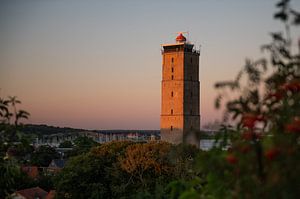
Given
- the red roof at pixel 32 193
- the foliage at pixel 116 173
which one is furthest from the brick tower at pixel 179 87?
the foliage at pixel 116 173

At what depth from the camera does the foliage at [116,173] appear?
1966 centimetres

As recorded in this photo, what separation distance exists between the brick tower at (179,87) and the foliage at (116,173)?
36.9 metres

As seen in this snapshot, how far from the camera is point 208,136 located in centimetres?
257

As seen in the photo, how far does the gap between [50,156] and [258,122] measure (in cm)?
6426

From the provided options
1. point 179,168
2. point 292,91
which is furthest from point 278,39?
point 179,168

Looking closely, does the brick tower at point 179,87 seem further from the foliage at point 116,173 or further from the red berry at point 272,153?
the red berry at point 272,153

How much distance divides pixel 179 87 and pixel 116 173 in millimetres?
41149

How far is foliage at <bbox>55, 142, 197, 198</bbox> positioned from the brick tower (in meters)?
36.9

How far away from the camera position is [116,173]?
66.7ft

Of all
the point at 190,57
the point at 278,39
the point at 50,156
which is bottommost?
the point at 50,156

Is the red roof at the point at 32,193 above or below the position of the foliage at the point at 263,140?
below

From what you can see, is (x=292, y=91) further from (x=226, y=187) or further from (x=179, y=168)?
(x=179, y=168)

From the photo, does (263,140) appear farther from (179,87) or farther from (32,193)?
(179,87)

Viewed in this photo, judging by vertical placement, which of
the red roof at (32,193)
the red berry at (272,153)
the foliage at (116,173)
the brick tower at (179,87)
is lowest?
the red roof at (32,193)
